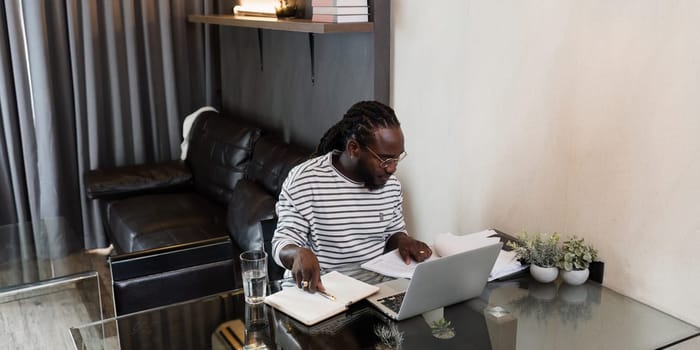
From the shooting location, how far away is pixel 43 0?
145 inches

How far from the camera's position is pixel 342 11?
7.95 ft

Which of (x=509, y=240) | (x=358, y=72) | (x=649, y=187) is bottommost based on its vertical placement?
(x=509, y=240)

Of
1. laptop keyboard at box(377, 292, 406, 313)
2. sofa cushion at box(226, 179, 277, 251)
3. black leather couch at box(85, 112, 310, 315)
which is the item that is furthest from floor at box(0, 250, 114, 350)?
laptop keyboard at box(377, 292, 406, 313)

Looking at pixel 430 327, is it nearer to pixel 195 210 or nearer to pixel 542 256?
pixel 542 256

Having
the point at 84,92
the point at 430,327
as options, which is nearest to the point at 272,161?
the point at 84,92

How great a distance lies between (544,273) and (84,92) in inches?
122

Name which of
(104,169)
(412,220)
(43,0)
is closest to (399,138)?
(412,220)

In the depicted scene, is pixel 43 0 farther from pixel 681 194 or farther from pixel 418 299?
pixel 681 194

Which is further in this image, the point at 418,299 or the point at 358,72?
the point at 358,72

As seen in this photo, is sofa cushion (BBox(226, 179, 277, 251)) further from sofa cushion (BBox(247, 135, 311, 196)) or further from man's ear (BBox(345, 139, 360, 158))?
man's ear (BBox(345, 139, 360, 158))

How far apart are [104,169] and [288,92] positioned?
4.05 ft

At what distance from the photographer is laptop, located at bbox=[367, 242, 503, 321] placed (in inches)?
55.6

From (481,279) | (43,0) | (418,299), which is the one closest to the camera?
(418,299)

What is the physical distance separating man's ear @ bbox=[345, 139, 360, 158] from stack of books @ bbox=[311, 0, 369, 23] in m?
0.75
